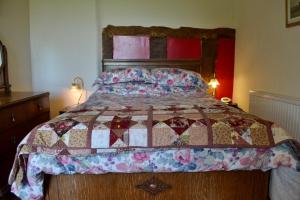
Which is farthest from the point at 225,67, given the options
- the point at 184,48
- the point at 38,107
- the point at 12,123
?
the point at 12,123

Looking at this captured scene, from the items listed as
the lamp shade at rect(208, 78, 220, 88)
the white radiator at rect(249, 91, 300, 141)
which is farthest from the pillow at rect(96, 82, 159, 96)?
the white radiator at rect(249, 91, 300, 141)

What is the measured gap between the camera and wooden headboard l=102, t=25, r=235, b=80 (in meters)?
3.62

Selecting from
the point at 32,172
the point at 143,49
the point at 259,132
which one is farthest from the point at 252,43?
the point at 32,172

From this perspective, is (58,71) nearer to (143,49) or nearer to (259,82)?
(143,49)

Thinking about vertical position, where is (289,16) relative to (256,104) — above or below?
above

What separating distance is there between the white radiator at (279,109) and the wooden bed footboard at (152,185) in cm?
91

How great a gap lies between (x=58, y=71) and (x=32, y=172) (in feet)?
7.24

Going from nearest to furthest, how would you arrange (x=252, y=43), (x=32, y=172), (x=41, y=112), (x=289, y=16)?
(x=32, y=172) → (x=289, y=16) → (x=41, y=112) → (x=252, y=43)

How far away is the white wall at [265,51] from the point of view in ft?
8.52

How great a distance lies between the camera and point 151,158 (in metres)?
1.65

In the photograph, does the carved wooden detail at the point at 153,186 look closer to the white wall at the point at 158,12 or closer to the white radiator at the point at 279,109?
the white radiator at the point at 279,109

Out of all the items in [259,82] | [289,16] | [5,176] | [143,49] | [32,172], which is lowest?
[5,176]

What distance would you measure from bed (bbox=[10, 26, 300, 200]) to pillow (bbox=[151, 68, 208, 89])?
1.46 m

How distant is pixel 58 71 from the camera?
362 centimetres
